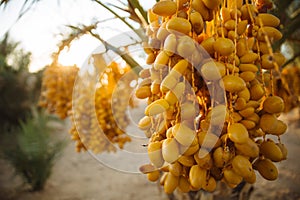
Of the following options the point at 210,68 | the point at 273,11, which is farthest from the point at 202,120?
the point at 273,11

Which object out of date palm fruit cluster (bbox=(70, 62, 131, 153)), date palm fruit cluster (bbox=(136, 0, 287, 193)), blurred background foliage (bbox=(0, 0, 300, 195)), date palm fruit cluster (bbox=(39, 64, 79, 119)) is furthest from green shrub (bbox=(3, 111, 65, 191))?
date palm fruit cluster (bbox=(136, 0, 287, 193))

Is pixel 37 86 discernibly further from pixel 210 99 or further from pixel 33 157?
pixel 210 99

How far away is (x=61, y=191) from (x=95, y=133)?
171 centimetres

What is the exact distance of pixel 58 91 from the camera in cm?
223

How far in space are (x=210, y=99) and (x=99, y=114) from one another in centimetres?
128

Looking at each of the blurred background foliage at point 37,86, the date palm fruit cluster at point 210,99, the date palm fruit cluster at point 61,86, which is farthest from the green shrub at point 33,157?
the date palm fruit cluster at point 210,99

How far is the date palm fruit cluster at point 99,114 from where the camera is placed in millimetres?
1828

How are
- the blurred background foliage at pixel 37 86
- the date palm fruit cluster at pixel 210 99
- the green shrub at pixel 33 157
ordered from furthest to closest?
the green shrub at pixel 33 157, the blurred background foliage at pixel 37 86, the date palm fruit cluster at pixel 210 99

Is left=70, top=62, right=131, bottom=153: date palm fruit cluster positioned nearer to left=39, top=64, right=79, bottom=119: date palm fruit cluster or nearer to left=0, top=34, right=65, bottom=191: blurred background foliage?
left=39, top=64, right=79, bottom=119: date palm fruit cluster

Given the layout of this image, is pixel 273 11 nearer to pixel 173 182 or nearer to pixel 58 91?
pixel 173 182

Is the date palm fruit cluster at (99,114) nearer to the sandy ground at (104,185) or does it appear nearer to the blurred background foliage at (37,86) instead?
the blurred background foliage at (37,86)

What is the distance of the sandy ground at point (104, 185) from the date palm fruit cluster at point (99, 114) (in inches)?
42.3

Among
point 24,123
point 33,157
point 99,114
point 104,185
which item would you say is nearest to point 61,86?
point 99,114

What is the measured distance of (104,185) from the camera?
3328 millimetres
